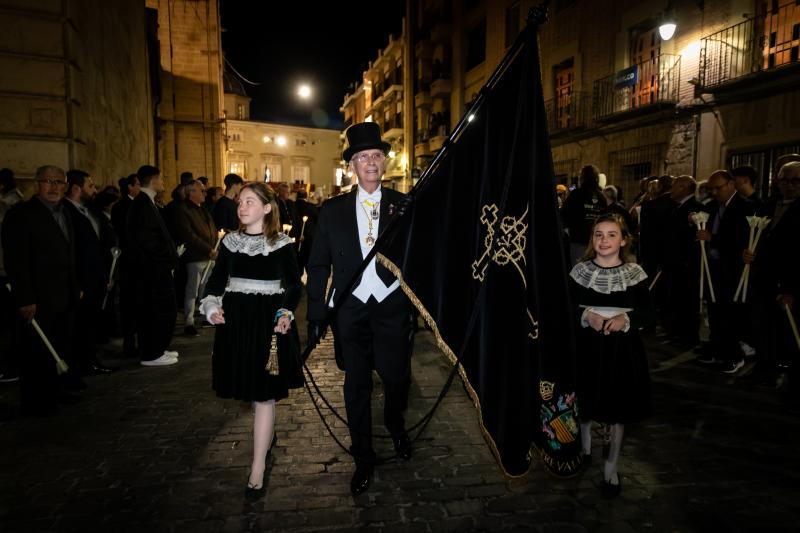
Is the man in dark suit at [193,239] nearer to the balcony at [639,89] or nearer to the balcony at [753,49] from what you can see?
the balcony at [753,49]

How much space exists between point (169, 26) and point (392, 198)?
90.5 feet

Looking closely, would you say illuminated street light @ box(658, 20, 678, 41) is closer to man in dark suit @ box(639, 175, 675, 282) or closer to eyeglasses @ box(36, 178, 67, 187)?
man in dark suit @ box(639, 175, 675, 282)

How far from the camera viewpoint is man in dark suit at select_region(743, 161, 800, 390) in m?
4.64

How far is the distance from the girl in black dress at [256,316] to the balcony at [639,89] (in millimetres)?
13675

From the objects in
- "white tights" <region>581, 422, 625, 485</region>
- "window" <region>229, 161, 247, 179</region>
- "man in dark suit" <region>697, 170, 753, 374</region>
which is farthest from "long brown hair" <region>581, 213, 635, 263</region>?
"window" <region>229, 161, 247, 179</region>

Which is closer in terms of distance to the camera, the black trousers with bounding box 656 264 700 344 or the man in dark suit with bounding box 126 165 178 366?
the man in dark suit with bounding box 126 165 178 366

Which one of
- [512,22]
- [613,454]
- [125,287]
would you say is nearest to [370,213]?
[613,454]

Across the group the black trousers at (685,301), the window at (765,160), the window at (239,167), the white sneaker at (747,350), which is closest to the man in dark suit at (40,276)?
the black trousers at (685,301)

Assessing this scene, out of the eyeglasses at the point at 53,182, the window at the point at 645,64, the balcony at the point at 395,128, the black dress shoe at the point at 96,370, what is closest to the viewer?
the eyeglasses at the point at 53,182

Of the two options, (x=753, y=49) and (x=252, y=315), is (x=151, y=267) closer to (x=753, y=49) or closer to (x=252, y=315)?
(x=252, y=315)

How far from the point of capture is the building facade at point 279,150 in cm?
6425

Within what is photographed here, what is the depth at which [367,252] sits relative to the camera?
10.8 feet

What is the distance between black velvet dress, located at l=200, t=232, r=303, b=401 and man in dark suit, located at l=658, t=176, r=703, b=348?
5.61 meters

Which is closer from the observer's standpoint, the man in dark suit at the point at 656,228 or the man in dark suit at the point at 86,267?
the man in dark suit at the point at 86,267
